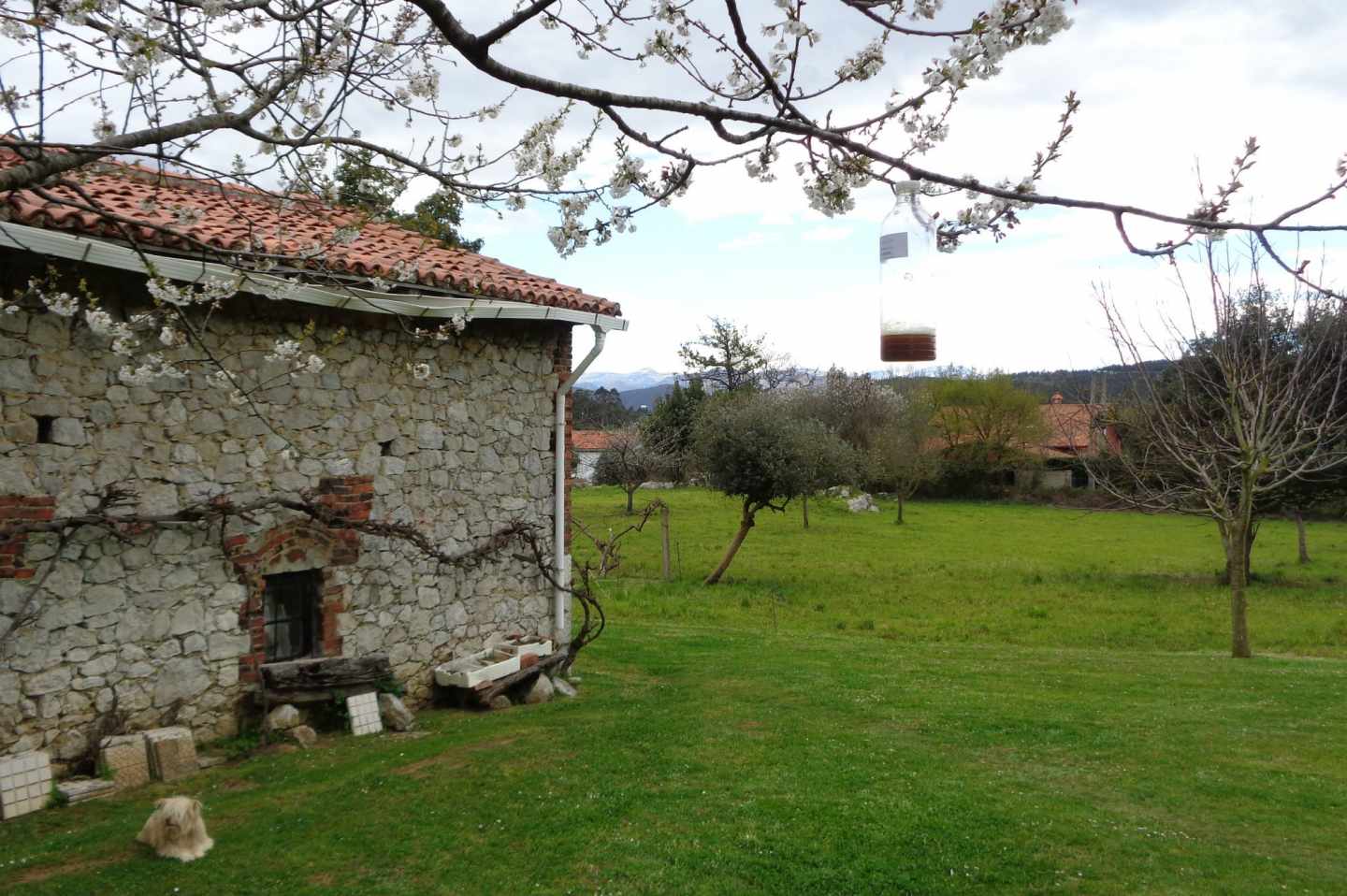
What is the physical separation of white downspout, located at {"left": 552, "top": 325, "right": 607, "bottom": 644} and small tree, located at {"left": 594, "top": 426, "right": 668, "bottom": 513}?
72.5 ft

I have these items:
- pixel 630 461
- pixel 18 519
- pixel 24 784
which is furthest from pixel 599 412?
pixel 24 784

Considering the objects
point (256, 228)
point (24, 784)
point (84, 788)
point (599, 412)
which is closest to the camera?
point (24, 784)

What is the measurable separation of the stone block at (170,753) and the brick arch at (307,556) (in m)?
0.67

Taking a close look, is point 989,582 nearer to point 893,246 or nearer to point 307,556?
point 307,556

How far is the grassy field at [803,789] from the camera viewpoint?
484cm

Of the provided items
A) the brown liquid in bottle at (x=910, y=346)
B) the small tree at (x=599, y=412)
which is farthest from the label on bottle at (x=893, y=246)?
the small tree at (x=599, y=412)

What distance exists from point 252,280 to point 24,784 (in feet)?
11.8

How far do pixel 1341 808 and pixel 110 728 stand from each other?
8073mm

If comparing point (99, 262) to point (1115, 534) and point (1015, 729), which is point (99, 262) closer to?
point (1015, 729)

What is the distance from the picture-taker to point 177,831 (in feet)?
16.3

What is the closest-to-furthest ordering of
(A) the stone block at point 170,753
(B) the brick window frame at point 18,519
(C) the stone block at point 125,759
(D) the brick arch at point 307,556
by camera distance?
(B) the brick window frame at point 18,519, (C) the stone block at point 125,759, (A) the stone block at point 170,753, (D) the brick arch at point 307,556

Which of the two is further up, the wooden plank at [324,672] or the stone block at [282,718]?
the wooden plank at [324,672]

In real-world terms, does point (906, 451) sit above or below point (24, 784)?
above

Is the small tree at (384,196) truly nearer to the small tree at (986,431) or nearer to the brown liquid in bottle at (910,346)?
the brown liquid in bottle at (910,346)
